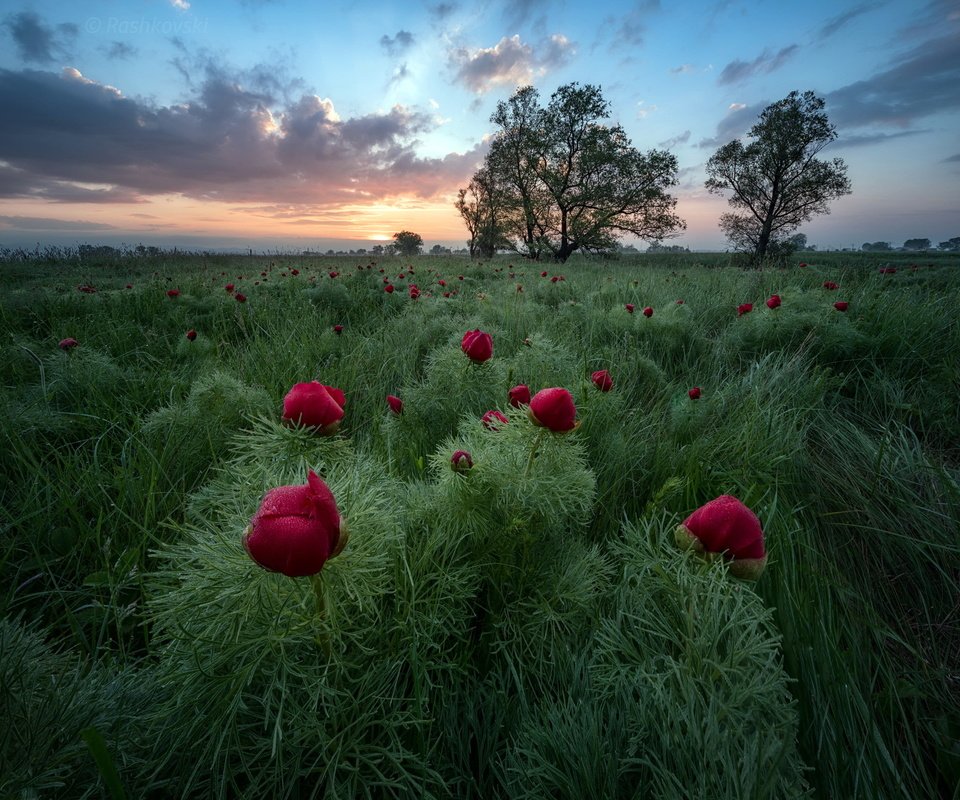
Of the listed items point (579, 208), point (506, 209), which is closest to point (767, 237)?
point (579, 208)

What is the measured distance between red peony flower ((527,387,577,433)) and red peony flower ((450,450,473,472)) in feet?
0.72

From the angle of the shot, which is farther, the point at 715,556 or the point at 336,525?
the point at 715,556

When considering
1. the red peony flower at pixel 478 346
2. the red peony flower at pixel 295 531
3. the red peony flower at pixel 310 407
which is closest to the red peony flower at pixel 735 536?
the red peony flower at pixel 295 531

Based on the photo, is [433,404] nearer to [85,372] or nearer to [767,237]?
[85,372]

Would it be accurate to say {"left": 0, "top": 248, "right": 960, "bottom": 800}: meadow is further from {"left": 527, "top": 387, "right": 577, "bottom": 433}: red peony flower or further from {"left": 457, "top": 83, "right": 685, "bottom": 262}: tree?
{"left": 457, "top": 83, "right": 685, "bottom": 262}: tree

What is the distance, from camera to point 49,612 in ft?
4.27

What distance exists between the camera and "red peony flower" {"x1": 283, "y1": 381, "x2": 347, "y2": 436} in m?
1.16

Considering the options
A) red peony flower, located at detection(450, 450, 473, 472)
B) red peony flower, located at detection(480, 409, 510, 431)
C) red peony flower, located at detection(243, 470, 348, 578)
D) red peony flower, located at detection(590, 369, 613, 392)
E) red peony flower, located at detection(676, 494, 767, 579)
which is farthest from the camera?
red peony flower, located at detection(590, 369, 613, 392)

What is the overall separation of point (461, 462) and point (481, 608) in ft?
1.44

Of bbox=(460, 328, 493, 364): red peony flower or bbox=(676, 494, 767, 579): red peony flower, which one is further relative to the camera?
bbox=(460, 328, 493, 364): red peony flower

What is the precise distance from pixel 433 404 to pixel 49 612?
4.94ft

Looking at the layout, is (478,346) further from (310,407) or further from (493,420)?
(310,407)

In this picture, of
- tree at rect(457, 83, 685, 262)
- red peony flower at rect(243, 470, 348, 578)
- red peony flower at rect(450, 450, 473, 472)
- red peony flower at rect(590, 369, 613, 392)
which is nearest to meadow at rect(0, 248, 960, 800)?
red peony flower at rect(450, 450, 473, 472)

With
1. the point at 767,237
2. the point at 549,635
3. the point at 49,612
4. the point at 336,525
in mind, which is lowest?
the point at 49,612
